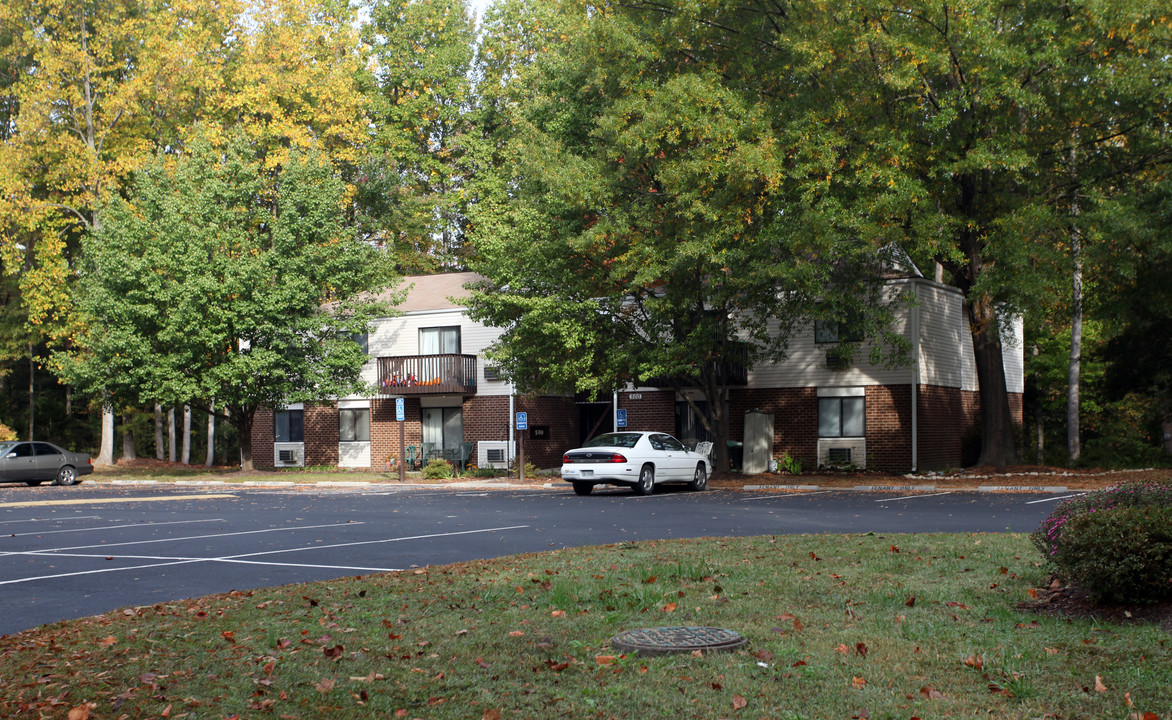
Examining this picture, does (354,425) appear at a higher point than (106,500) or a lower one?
higher

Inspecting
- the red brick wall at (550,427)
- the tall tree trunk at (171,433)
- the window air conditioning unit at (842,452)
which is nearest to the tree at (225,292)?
the red brick wall at (550,427)

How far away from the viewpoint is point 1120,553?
754 centimetres

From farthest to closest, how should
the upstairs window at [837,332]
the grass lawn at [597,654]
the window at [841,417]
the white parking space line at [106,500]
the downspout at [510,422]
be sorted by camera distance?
the downspout at [510,422], the window at [841,417], the upstairs window at [837,332], the white parking space line at [106,500], the grass lawn at [597,654]

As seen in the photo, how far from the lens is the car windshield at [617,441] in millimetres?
26922

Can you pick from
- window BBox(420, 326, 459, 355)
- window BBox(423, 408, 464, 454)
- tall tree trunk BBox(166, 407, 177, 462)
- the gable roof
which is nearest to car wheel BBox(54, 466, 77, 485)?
the gable roof

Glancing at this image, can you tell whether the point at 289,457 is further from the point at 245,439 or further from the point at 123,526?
the point at 123,526

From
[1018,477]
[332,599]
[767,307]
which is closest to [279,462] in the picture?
[767,307]

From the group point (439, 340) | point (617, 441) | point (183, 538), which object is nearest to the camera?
point (183, 538)

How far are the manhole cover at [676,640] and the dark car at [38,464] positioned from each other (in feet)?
108

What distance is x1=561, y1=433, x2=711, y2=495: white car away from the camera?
26219mm

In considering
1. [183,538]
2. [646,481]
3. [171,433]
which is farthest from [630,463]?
[171,433]

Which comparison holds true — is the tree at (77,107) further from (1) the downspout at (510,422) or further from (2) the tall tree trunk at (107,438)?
(1) the downspout at (510,422)

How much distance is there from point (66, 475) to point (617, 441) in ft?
65.9

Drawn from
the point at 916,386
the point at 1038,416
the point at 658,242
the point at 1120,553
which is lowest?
the point at 1120,553
